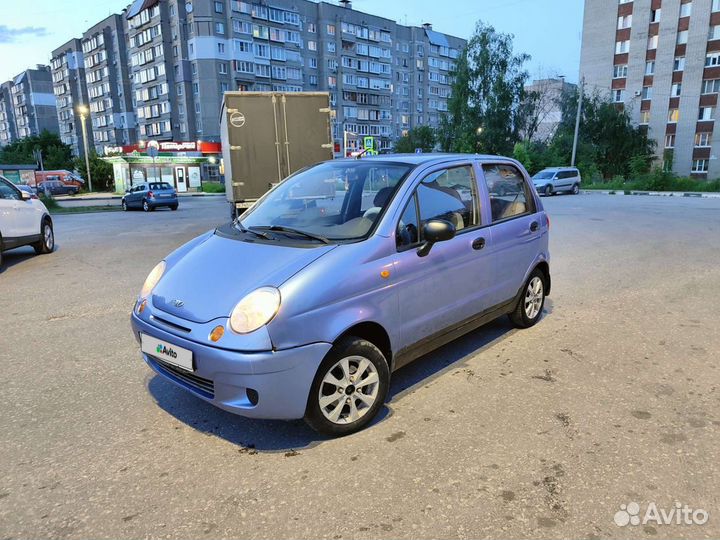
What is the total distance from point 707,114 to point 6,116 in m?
143

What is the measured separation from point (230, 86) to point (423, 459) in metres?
65.3

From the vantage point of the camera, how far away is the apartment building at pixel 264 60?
60656mm

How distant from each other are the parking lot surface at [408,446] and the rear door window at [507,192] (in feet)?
4.06

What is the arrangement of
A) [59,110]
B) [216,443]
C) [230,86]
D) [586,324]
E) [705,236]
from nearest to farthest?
1. [216,443]
2. [586,324]
3. [705,236]
4. [230,86]
5. [59,110]

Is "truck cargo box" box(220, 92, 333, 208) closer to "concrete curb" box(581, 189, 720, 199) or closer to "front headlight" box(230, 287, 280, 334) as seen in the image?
"front headlight" box(230, 287, 280, 334)

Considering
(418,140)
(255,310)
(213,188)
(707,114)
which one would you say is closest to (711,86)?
(707,114)

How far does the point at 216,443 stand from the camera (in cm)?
308

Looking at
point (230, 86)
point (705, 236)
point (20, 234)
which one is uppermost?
point (230, 86)

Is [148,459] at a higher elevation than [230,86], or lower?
lower

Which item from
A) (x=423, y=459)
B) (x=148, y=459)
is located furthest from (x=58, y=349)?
(x=423, y=459)

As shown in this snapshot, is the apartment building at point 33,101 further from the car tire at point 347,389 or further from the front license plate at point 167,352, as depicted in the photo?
the car tire at point 347,389

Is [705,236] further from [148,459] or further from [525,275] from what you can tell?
[148,459]

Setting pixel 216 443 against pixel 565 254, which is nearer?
pixel 216 443

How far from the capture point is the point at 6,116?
122 m
